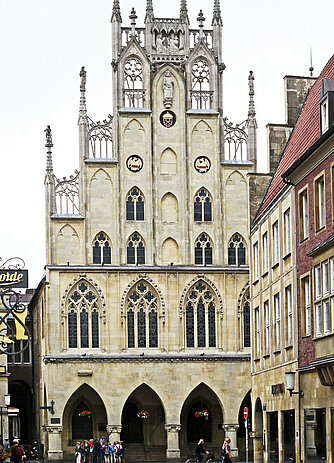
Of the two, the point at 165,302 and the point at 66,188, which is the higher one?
the point at 66,188

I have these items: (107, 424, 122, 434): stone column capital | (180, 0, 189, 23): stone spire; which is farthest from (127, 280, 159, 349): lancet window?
(180, 0, 189, 23): stone spire

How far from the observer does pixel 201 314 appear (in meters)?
60.0

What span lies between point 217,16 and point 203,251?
13194 millimetres

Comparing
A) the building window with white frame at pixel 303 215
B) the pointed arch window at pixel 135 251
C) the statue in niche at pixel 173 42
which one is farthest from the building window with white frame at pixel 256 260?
the statue in niche at pixel 173 42

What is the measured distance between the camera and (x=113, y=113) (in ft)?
199

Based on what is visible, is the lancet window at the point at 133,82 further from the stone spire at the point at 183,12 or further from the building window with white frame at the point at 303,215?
the building window with white frame at the point at 303,215

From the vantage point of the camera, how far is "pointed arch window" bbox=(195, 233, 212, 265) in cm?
6019

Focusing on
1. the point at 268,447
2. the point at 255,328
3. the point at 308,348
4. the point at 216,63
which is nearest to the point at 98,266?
the point at 216,63

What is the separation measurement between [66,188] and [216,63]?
10787 mm

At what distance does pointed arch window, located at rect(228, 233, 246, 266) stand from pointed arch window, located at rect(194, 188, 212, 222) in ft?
5.74

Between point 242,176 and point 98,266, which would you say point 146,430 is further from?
point 242,176

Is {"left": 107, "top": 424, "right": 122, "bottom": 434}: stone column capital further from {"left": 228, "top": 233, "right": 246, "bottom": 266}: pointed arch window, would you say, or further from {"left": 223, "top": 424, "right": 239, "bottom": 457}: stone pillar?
{"left": 228, "top": 233, "right": 246, "bottom": 266}: pointed arch window

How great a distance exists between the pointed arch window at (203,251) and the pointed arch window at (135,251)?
295cm

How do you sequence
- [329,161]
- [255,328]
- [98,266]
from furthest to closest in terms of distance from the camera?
[98,266] → [255,328] → [329,161]
